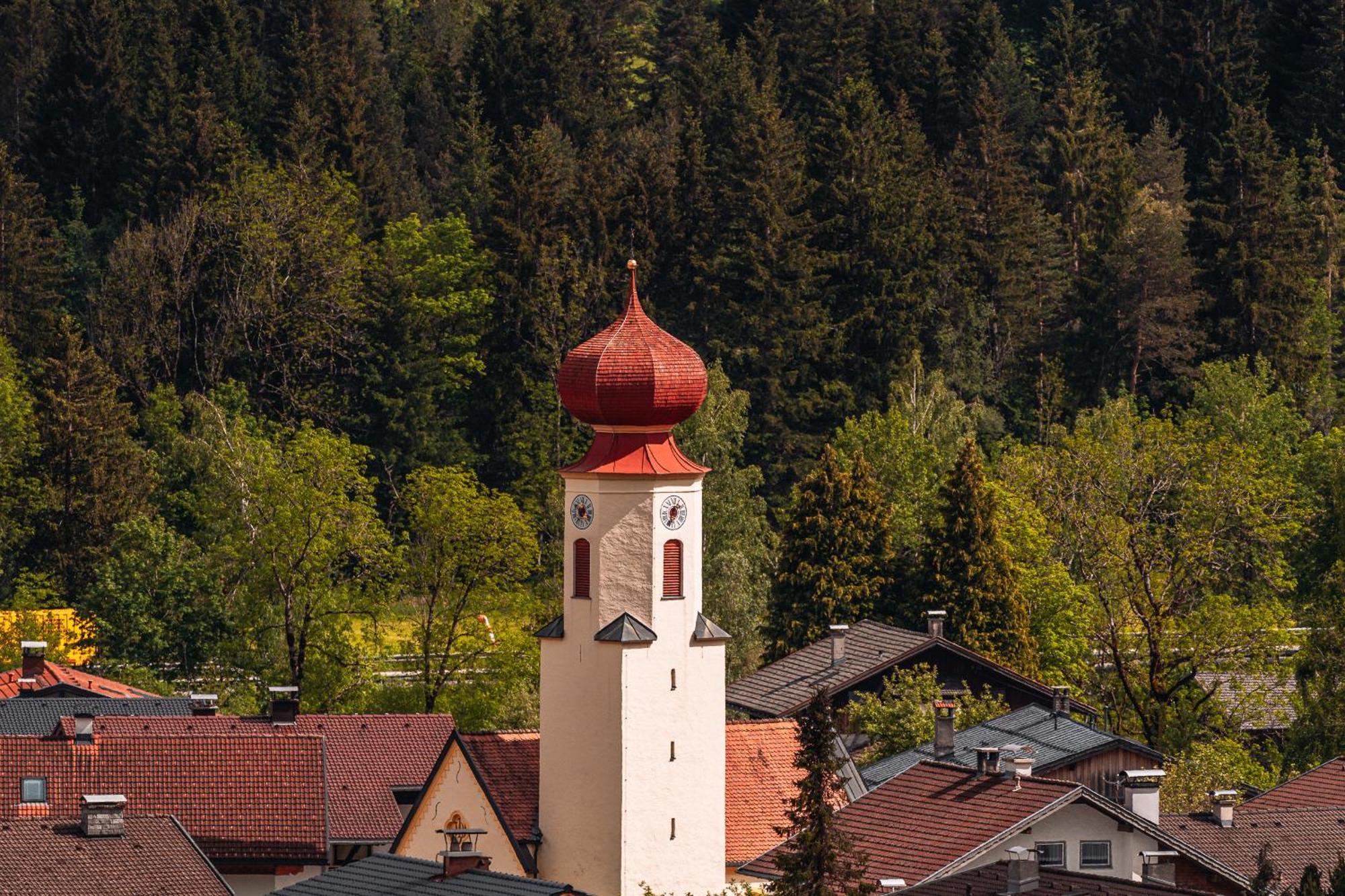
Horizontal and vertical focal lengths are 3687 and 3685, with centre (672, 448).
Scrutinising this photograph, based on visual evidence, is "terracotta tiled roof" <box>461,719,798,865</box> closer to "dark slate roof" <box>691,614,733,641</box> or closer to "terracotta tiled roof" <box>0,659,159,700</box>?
"dark slate roof" <box>691,614,733,641</box>

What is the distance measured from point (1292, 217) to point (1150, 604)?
27.6 meters

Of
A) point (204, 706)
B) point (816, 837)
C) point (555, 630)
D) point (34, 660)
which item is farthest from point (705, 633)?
point (34, 660)

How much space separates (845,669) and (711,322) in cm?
3027

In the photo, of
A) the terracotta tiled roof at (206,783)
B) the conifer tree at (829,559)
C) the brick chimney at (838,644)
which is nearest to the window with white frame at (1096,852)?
the terracotta tiled roof at (206,783)

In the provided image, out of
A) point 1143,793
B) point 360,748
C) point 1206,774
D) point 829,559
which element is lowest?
point 1206,774

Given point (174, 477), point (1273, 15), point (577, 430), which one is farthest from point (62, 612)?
point (1273, 15)

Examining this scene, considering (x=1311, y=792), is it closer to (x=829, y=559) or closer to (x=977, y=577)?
(x=977, y=577)

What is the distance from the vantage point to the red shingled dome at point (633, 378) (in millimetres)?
63844

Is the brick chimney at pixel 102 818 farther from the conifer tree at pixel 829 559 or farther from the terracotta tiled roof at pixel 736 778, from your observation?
the conifer tree at pixel 829 559

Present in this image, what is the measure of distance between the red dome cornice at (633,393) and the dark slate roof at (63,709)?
1206 centimetres

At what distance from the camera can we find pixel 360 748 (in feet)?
229

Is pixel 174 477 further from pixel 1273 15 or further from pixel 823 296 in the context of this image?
pixel 1273 15

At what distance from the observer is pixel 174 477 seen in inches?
3858

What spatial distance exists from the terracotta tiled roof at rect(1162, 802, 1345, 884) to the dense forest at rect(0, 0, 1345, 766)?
15.0 m
